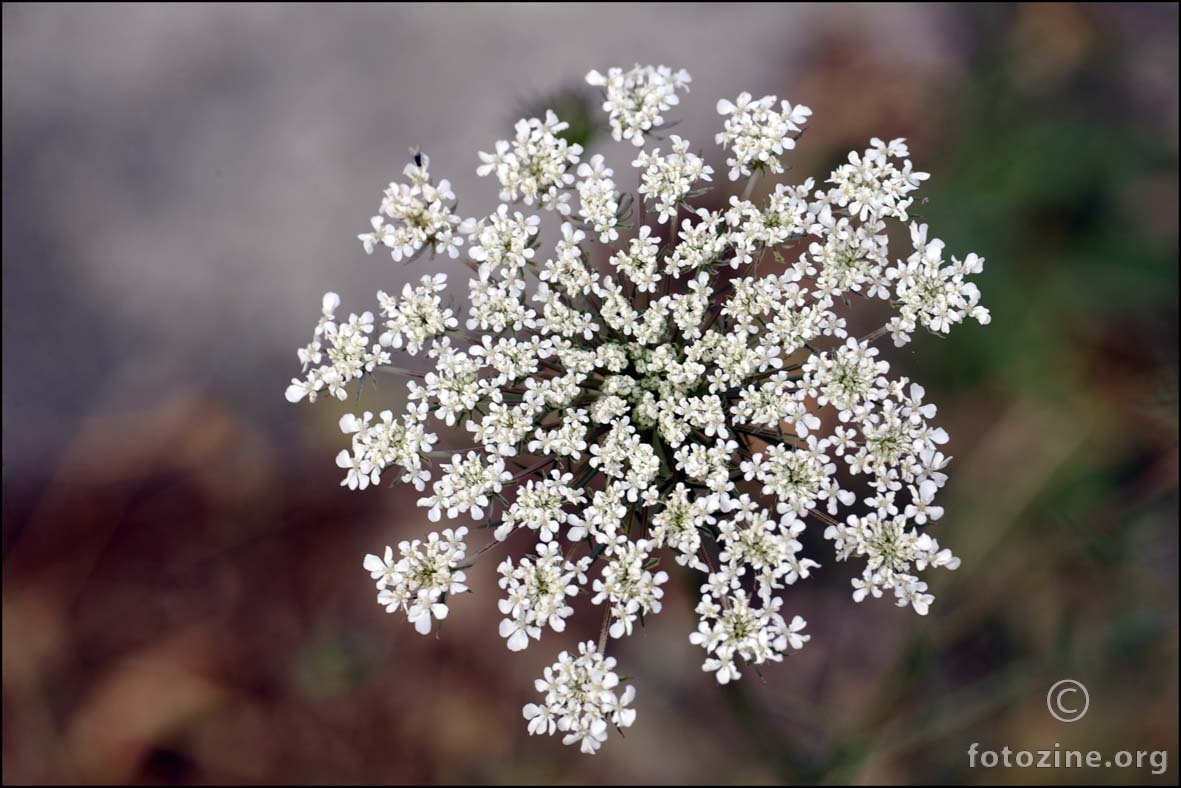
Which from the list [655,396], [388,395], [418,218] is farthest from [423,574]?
[388,395]

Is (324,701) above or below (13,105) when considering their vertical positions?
below

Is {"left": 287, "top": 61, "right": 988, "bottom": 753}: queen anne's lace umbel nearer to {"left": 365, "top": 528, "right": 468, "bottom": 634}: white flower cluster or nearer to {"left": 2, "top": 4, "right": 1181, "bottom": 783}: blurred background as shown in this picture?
{"left": 365, "top": 528, "right": 468, "bottom": 634}: white flower cluster

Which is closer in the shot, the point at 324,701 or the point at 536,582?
the point at 536,582

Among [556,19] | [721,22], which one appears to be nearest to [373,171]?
[556,19]

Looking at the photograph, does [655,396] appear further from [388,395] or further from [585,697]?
[388,395]

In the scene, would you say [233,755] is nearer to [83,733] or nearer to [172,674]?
[172,674]

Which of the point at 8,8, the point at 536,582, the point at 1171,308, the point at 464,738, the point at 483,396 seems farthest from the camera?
the point at 8,8

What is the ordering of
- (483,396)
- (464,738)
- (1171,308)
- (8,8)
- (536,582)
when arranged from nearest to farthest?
(536,582) < (483,396) < (1171,308) < (464,738) < (8,8)

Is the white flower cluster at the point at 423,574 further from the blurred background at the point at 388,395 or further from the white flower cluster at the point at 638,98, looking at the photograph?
the blurred background at the point at 388,395

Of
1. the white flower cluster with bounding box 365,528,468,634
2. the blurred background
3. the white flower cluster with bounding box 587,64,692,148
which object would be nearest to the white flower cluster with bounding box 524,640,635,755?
the white flower cluster with bounding box 365,528,468,634
